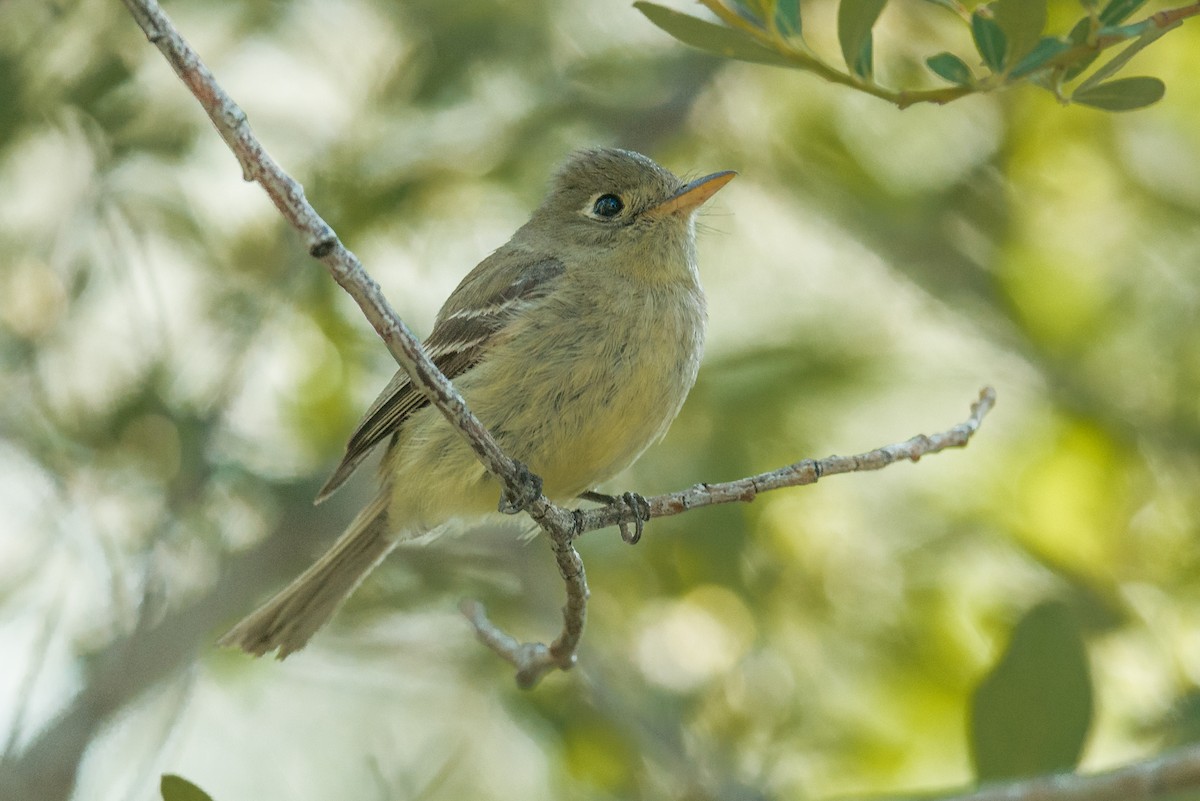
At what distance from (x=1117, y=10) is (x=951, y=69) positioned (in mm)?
295

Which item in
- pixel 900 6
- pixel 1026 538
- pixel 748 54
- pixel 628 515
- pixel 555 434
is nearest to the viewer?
pixel 748 54

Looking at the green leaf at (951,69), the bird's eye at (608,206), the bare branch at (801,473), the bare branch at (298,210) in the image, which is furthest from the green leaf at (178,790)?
the bird's eye at (608,206)

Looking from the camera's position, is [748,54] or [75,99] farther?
[75,99]

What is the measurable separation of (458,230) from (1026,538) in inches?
98.2

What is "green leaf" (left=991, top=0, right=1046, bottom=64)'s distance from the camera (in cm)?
230

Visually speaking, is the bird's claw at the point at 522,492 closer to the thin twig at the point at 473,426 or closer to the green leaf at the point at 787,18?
the thin twig at the point at 473,426

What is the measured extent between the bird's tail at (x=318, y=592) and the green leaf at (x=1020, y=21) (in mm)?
2737

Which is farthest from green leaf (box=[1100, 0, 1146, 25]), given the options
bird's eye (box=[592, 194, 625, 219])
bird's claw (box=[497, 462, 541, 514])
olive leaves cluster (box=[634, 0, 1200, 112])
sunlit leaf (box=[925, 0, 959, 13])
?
bird's eye (box=[592, 194, 625, 219])

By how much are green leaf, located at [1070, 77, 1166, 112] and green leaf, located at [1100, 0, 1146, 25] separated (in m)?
0.15

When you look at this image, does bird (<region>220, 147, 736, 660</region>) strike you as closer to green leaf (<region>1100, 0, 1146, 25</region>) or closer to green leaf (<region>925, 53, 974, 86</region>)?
green leaf (<region>925, 53, 974, 86</region>)

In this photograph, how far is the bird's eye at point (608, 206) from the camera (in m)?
4.62

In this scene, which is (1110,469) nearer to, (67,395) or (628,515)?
(628,515)

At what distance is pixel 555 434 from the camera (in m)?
3.96

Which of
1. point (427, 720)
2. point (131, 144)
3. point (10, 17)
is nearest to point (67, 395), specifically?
point (131, 144)
